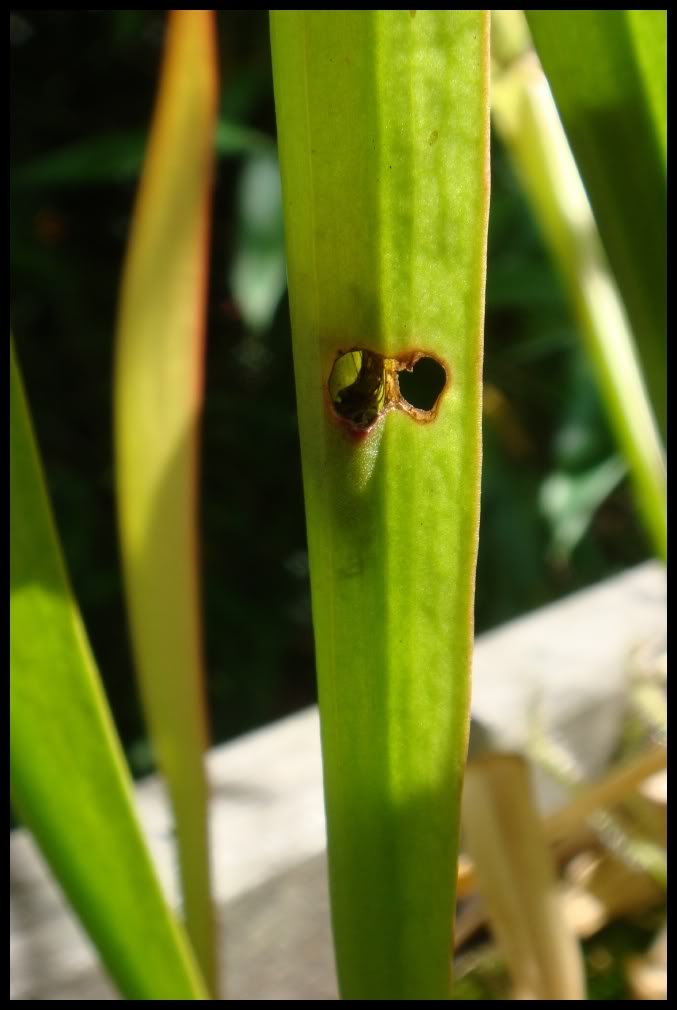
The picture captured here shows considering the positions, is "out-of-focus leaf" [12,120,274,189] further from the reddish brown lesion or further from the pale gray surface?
the reddish brown lesion

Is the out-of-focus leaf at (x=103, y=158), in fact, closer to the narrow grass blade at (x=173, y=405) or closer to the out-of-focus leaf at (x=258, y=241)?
the out-of-focus leaf at (x=258, y=241)

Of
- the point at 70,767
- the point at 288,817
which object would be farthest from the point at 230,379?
the point at 70,767

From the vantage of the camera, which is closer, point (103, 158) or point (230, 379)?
point (103, 158)

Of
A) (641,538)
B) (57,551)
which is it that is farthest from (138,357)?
(641,538)

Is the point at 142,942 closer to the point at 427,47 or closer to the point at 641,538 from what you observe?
the point at 427,47

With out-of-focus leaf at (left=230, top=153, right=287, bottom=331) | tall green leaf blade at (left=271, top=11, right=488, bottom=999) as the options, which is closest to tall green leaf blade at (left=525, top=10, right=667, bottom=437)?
tall green leaf blade at (left=271, top=11, right=488, bottom=999)

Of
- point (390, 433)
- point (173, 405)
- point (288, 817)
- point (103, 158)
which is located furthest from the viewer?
point (103, 158)

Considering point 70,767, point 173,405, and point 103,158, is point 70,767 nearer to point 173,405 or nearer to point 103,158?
point 173,405
